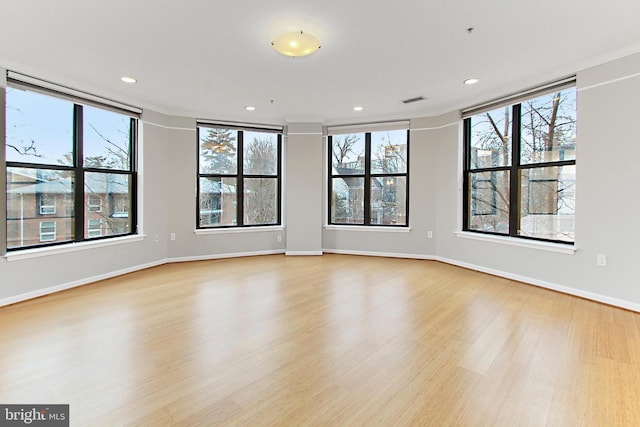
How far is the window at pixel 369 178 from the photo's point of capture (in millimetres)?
5922

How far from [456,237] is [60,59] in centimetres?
581

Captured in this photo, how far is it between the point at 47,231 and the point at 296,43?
379 centimetres

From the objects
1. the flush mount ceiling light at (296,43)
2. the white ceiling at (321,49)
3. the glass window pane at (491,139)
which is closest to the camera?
the white ceiling at (321,49)

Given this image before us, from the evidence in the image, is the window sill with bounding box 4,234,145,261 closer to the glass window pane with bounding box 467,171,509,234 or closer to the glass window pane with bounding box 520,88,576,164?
the glass window pane with bounding box 467,171,509,234

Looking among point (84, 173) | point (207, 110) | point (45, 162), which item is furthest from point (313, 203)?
point (45, 162)

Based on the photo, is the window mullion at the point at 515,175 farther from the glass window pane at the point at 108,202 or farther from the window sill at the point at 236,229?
the glass window pane at the point at 108,202

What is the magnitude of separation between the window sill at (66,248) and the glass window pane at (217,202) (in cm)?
116

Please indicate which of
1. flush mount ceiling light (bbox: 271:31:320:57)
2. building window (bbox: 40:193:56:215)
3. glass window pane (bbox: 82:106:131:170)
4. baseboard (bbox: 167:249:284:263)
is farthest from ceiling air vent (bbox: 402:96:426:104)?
building window (bbox: 40:193:56:215)

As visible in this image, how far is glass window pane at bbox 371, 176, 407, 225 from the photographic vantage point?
5918 millimetres

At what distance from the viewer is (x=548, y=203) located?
4.00 metres

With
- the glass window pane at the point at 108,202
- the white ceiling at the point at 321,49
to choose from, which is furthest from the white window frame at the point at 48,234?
the white ceiling at the point at 321,49

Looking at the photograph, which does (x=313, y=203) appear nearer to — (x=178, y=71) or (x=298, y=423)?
(x=178, y=71)

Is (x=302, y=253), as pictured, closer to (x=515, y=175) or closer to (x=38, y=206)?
(x=515, y=175)

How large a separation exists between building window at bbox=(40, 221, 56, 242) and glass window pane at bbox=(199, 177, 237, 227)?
7.12ft
